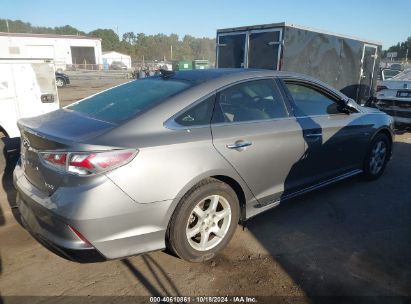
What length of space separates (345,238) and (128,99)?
2490 mm

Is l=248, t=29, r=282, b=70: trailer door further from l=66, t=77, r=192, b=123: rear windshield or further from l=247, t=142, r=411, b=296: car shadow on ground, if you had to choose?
l=66, t=77, r=192, b=123: rear windshield

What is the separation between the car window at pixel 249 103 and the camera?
3084 millimetres

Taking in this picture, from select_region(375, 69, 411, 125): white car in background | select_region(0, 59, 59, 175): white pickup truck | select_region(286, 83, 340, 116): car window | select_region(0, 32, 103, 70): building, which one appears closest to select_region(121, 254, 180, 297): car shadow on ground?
select_region(286, 83, 340, 116): car window

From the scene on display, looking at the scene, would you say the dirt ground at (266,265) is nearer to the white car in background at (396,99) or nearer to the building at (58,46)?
the white car in background at (396,99)

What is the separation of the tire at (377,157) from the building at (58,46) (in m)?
42.4

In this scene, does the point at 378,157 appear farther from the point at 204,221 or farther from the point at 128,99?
the point at 128,99

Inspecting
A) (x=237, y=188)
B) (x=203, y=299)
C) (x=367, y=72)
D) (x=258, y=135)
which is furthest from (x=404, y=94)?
(x=203, y=299)

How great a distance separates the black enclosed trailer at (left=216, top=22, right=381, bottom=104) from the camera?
7.51m

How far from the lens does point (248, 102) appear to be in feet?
11.0

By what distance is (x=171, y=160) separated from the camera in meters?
2.56

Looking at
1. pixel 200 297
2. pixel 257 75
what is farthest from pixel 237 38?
pixel 200 297

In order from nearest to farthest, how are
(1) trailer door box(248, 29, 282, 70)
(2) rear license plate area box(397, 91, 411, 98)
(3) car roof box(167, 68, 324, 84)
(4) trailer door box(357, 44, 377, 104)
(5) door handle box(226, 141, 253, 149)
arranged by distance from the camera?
(5) door handle box(226, 141, 253, 149)
(3) car roof box(167, 68, 324, 84)
(1) trailer door box(248, 29, 282, 70)
(2) rear license plate area box(397, 91, 411, 98)
(4) trailer door box(357, 44, 377, 104)

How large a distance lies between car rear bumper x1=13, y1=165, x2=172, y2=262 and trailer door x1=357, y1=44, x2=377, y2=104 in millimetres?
9442

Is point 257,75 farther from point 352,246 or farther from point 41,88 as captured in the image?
point 41,88
